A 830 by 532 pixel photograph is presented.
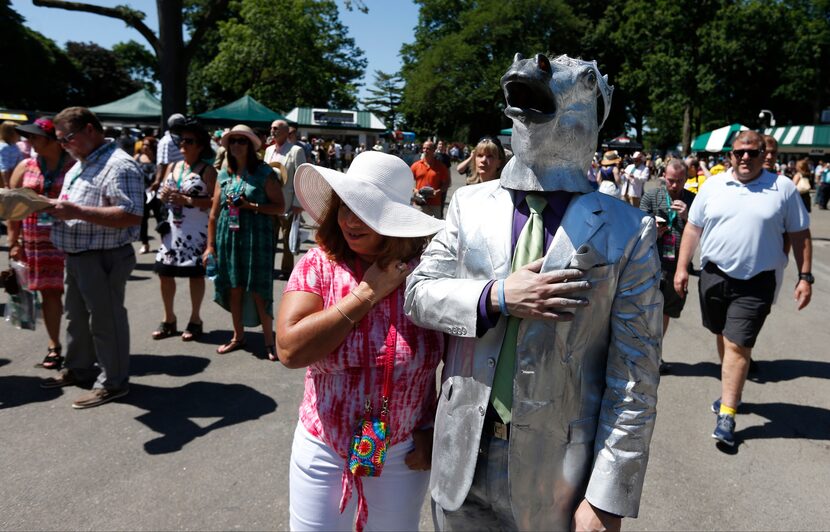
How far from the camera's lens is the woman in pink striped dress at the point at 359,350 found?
5.88ft

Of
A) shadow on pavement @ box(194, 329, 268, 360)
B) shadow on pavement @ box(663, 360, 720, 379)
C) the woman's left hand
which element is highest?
the woman's left hand

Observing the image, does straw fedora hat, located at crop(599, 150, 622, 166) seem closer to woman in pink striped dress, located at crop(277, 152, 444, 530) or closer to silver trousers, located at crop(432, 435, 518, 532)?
woman in pink striped dress, located at crop(277, 152, 444, 530)

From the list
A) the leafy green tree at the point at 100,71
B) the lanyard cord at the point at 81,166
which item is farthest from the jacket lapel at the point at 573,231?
the leafy green tree at the point at 100,71

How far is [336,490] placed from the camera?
190 cm

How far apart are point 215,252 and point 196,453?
1.98 meters

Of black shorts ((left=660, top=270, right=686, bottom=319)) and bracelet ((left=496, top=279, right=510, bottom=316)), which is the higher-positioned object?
bracelet ((left=496, top=279, right=510, bottom=316))

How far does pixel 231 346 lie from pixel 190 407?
43.7 inches

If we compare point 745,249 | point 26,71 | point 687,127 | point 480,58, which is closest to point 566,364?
point 745,249

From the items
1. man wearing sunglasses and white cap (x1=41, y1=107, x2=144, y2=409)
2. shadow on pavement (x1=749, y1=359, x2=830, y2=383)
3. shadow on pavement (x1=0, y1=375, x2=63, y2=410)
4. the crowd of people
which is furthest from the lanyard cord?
shadow on pavement (x1=749, y1=359, x2=830, y2=383)

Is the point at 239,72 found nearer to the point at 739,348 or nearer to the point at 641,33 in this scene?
the point at 641,33

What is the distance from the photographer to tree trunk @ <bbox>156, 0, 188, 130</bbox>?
1235 centimetres

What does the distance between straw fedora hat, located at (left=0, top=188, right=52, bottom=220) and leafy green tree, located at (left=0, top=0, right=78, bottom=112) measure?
43348 mm

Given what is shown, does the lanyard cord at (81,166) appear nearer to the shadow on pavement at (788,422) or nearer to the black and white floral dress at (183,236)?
the black and white floral dress at (183,236)

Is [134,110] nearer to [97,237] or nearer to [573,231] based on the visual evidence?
[97,237]
